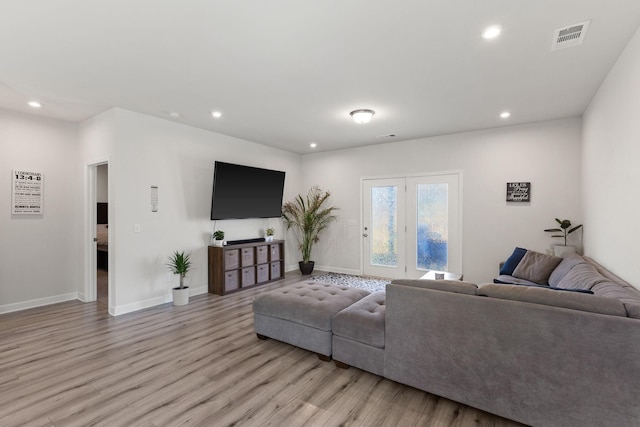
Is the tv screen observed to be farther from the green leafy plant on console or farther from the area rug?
the green leafy plant on console

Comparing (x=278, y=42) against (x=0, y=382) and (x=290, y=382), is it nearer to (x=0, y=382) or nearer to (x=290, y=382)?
(x=290, y=382)

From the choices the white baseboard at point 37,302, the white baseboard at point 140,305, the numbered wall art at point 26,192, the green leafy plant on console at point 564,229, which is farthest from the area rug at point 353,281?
the numbered wall art at point 26,192

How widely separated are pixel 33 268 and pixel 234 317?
3090mm

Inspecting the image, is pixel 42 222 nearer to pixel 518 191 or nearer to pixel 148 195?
pixel 148 195

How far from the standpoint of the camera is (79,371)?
263cm

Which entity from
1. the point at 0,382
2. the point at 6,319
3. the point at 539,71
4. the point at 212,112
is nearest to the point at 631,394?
the point at 539,71

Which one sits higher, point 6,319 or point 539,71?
point 539,71

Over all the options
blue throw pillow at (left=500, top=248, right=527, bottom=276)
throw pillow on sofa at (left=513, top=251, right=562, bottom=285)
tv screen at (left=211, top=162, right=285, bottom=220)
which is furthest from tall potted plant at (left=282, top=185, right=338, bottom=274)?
throw pillow on sofa at (left=513, top=251, right=562, bottom=285)

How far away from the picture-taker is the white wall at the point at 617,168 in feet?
7.59

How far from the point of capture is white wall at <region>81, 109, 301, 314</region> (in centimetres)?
404

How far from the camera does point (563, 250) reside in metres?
4.18

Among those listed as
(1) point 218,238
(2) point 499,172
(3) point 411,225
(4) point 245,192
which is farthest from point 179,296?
(2) point 499,172

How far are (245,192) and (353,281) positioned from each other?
8.53 ft

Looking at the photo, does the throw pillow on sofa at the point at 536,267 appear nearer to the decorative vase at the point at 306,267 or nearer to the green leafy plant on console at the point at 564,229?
the green leafy plant on console at the point at 564,229
